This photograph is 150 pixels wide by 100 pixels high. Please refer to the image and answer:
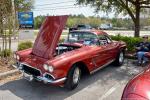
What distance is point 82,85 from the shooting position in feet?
19.6

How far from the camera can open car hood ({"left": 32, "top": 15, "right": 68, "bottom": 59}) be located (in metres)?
5.36

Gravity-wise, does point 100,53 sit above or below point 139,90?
above

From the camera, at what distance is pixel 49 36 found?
557 cm

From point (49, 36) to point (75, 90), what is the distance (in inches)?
60.4

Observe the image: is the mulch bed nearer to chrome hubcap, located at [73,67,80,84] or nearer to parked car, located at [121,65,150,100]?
chrome hubcap, located at [73,67,80,84]

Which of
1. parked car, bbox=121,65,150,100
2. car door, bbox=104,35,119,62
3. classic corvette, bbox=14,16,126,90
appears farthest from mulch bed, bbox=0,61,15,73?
parked car, bbox=121,65,150,100

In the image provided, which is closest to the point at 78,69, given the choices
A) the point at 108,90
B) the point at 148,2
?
the point at 108,90

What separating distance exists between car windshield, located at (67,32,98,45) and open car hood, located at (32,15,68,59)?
49.2 inches

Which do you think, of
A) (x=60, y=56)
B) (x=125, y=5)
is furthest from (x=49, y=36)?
(x=125, y=5)

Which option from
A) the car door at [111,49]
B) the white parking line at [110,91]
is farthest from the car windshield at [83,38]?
the white parking line at [110,91]

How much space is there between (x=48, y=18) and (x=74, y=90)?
2.06 meters

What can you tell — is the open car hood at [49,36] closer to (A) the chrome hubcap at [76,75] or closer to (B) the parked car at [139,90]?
(A) the chrome hubcap at [76,75]

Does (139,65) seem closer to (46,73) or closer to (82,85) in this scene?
(82,85)

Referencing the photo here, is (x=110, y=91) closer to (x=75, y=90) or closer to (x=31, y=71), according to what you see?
(x=75, y=90)
